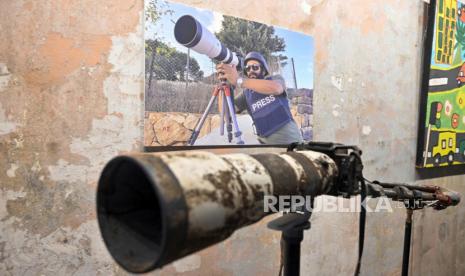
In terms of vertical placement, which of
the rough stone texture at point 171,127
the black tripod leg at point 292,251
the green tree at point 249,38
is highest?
the green tree at point 249,38

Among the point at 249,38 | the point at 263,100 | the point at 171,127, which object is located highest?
the point at 249,38

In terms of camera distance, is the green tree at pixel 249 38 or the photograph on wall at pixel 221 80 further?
the green tree at pixel 249 38

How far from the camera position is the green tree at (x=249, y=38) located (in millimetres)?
1296

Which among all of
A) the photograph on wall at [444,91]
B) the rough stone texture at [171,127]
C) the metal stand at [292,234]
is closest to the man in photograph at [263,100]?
the rough stone texture at [171,127]

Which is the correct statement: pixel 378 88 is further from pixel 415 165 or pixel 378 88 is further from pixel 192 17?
pixel 192 17

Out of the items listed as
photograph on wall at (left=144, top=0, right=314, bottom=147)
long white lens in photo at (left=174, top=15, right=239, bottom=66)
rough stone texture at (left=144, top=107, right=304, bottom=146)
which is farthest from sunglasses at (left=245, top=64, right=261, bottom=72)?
rough stone texture at (left=144, top=107, right=304, bottom=146)

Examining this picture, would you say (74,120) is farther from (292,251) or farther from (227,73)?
(292,251)

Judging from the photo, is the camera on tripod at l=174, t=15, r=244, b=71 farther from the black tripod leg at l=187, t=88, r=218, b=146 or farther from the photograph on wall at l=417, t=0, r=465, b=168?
the photograph on wall at l=417, t=0, r=465, b=168

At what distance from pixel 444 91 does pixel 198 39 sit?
65.5 inches

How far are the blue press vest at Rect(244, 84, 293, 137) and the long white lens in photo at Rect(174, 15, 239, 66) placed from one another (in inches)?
7.2

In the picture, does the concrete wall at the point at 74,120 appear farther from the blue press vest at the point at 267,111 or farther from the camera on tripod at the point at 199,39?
the blue press vest at the point at 267,111

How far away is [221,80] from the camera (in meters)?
1.29

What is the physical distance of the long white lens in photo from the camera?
1.18 metres

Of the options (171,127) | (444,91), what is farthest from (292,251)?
(444,91)
